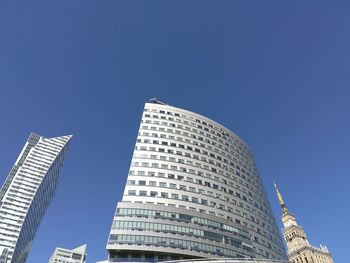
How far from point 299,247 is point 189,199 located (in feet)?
352

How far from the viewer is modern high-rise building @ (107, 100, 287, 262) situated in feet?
210

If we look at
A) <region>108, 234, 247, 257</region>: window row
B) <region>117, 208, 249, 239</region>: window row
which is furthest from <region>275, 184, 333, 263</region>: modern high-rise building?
<region>108, 234, 247, 257</region>: window row

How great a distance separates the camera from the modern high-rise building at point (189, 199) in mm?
64000

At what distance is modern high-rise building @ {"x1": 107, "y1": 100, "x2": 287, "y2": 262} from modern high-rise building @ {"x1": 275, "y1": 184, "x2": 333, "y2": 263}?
2697 inches

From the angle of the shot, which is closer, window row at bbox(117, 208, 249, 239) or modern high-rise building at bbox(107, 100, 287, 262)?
modern high-rise building at bbox(107, 100, 287, 262)

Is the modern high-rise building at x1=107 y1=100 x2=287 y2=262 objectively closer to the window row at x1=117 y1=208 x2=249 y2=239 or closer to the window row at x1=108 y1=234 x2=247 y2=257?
the window row at x1=108 y1=234 x2=247 y2=257

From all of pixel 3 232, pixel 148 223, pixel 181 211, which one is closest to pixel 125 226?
pixel 148 223

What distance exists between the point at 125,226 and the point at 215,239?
21.8 m

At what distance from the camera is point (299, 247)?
500 ft

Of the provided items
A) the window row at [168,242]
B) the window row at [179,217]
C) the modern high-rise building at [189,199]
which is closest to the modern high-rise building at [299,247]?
the modern high-rise building at [189,199]

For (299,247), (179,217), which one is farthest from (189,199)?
(299,247)

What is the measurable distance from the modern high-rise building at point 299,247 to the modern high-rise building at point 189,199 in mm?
68502

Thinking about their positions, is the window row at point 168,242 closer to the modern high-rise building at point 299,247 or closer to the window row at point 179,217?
the window row at point 179,217

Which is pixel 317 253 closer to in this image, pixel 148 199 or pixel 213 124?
pixel 213 124
